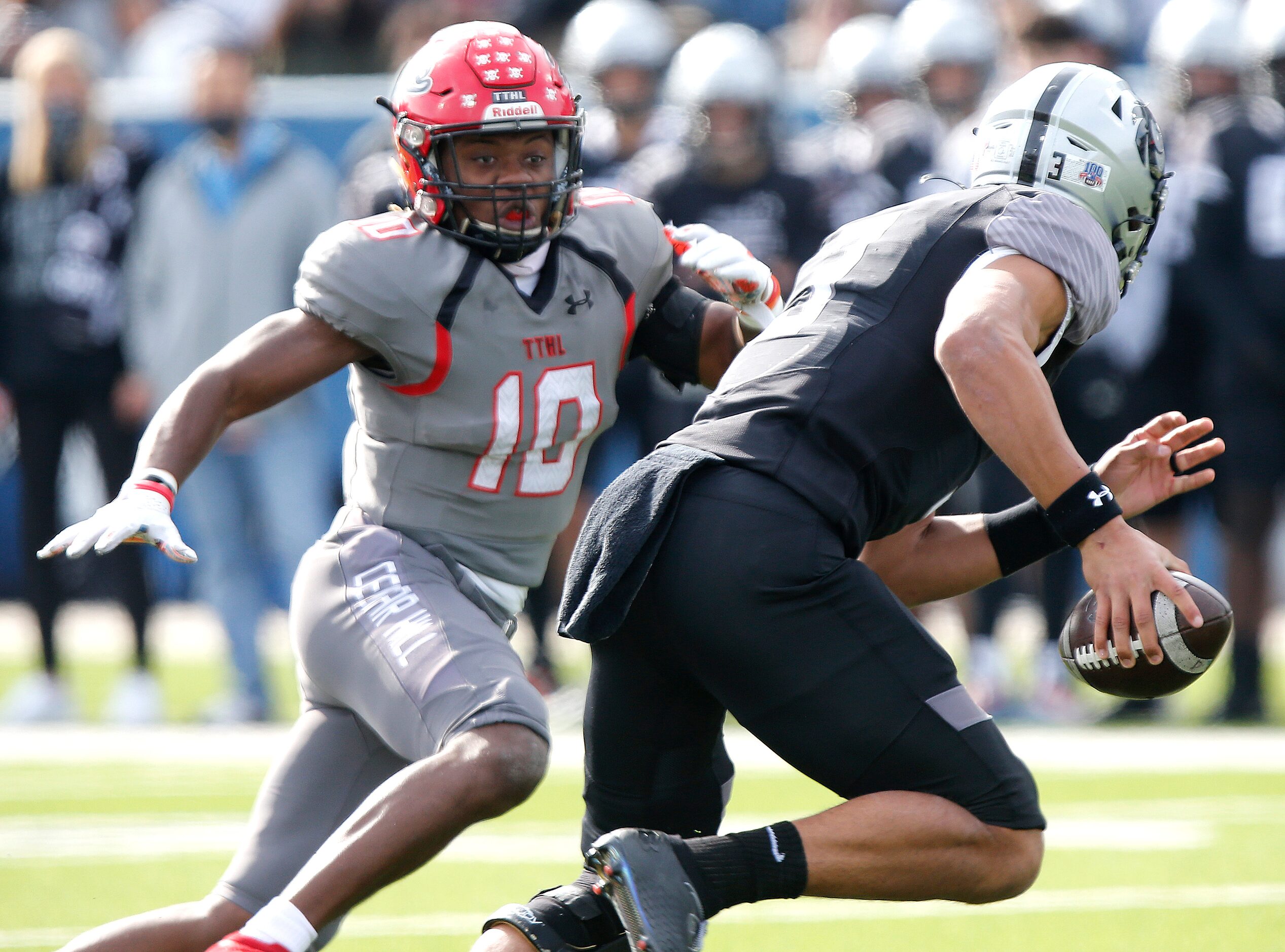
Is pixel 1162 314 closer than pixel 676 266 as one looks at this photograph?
No

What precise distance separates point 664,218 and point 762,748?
81.6 inches

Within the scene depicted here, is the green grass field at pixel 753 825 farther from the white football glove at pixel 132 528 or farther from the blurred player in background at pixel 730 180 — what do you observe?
the blurred player in background at pixel 730 180

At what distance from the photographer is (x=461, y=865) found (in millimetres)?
4488

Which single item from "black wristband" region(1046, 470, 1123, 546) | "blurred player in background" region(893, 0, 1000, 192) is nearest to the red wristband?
"black wristband" region(1046, 470, 1123, 546)

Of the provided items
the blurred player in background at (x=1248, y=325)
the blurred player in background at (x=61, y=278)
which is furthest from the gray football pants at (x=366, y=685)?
the blurred player in background at (x=1248, y=325)

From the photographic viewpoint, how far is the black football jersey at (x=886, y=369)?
2.71 m

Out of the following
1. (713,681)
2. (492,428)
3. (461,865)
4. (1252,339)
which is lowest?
(461,865)

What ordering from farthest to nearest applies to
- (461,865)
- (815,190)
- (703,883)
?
(815,190), (461,865), (703,883)

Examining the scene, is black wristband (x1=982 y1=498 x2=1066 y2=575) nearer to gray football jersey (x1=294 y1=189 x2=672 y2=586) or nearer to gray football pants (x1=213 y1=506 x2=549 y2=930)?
gray football jersey (x1=294 y1=189 x2=672 y2=586)

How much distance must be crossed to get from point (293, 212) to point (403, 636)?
4.43m

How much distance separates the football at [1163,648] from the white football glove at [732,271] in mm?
846

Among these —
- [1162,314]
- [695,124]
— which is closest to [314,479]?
[695,124]

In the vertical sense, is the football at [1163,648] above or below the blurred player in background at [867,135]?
below

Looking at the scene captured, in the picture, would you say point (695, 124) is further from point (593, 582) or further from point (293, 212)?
point (593, 582)
